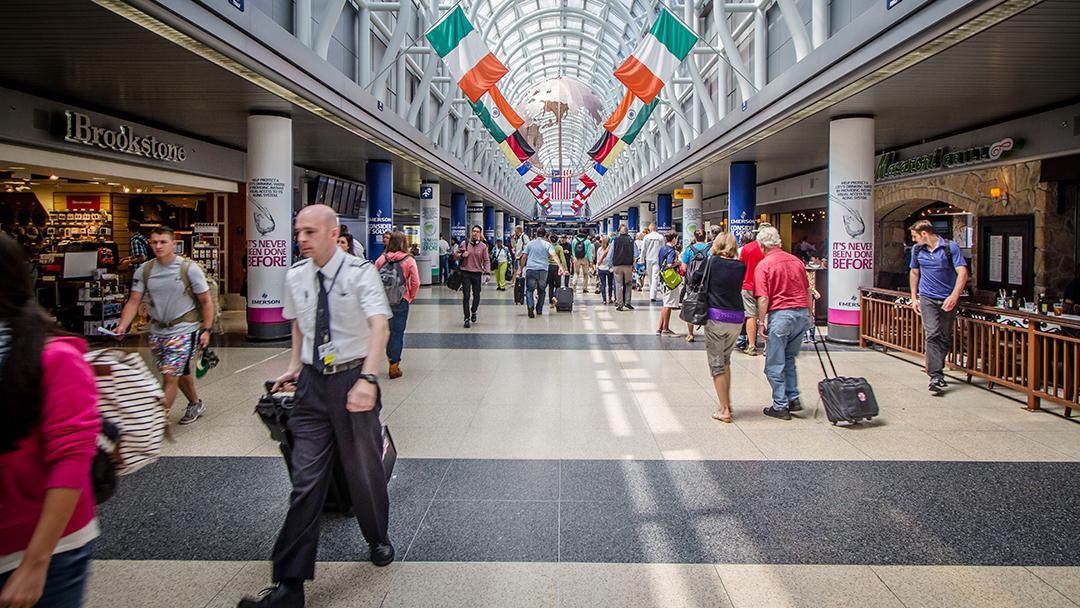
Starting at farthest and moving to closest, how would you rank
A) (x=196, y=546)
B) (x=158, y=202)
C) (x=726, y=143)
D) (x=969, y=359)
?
1. (x=158, y=202)
2. (x=726, y=143)
3. (x=969, y=359)
4. (x=196, y=546)

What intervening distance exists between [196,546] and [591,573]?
6.64 feet

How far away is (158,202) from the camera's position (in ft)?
58.6

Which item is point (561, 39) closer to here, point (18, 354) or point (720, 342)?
point (720, 342)

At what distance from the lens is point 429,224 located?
88.5 feet

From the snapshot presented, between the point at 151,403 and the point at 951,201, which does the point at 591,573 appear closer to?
the point at 151,403

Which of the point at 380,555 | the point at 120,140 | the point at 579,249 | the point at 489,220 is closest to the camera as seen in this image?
the point at 380,555

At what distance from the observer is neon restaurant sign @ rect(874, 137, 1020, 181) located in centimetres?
1235

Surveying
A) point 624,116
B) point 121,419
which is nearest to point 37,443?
point 121,419

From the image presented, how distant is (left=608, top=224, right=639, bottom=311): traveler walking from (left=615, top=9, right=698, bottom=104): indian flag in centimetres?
308

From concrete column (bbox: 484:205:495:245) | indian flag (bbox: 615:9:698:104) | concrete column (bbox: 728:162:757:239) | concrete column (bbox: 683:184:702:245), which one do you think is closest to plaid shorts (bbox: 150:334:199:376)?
indian flag (bbox: 615:9:698:104)

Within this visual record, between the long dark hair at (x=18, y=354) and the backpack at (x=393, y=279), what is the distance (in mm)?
5912

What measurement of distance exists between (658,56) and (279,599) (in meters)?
12.7

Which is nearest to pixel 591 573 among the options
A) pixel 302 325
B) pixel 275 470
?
pixel 302 325

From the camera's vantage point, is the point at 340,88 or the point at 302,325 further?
the point at 340,88
